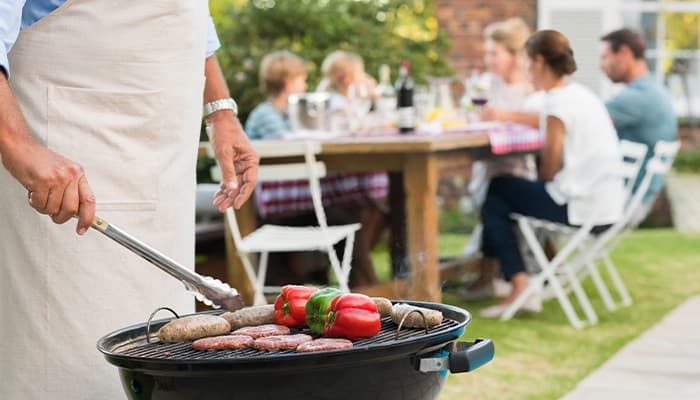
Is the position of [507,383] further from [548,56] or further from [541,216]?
[548,56]

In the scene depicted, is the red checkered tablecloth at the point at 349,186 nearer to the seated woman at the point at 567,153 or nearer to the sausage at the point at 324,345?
the seated woman at the point at 567,153

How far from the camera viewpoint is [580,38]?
1095 centimetres

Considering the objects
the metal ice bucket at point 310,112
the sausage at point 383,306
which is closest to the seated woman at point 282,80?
the metal ice bucket at point 310,112

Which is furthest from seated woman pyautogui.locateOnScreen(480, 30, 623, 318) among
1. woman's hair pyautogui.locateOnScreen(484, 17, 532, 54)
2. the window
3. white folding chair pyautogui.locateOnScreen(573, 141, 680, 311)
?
the window

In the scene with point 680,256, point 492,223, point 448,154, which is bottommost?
point 680,256

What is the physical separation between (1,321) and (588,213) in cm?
392

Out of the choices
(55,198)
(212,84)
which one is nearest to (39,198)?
(55,198)

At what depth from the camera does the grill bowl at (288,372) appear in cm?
177

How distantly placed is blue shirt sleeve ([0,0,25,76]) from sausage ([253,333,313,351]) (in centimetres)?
60

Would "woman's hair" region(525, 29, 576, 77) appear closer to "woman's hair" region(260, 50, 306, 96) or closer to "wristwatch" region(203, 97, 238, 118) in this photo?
"woman's hair" region(260, 50, 306, 96)

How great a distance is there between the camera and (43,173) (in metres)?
1.84

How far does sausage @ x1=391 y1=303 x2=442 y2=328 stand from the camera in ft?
6.57

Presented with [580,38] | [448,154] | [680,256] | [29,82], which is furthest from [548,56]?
[580,38]

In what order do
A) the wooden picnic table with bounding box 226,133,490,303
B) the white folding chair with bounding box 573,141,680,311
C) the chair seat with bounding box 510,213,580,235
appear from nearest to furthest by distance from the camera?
the wooden picnic table with bounding box 226,133,490,303 < the chair seat with bounding box 510,213,580,235 < the white folding chair with bounding box 573,141,680,311
